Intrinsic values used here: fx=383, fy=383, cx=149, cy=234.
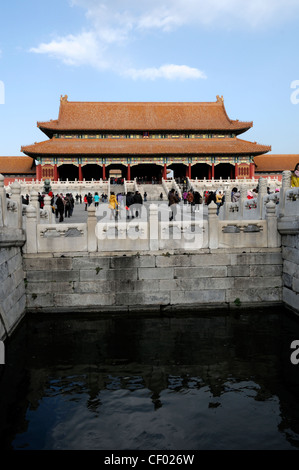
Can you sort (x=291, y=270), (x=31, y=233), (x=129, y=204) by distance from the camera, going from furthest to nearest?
(x=129, y=204) → (x=31, y=233) → (x=291, y=270)

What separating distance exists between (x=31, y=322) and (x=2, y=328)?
5.41ft

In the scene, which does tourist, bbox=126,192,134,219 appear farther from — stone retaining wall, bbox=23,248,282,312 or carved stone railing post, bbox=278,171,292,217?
carved stone railing post, bbox=278,171,292,217

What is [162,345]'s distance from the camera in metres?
7.80

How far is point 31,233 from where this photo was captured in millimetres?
9367

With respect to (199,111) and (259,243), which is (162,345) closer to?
(259,243)

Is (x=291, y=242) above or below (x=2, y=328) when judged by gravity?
above

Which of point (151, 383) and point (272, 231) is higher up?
point (272, 231)

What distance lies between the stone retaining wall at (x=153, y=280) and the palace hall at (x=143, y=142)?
30661 millimetres

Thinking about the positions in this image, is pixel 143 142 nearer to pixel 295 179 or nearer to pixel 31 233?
pixel 295 179

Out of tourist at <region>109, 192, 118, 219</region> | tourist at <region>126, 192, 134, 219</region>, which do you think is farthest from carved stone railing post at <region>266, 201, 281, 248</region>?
tourist at <region>126, 192, 134, 219</region>

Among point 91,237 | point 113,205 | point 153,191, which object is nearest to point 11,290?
point 91,237

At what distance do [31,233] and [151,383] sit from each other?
16.0 ft

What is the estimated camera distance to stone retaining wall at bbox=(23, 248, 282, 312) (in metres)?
9.30
